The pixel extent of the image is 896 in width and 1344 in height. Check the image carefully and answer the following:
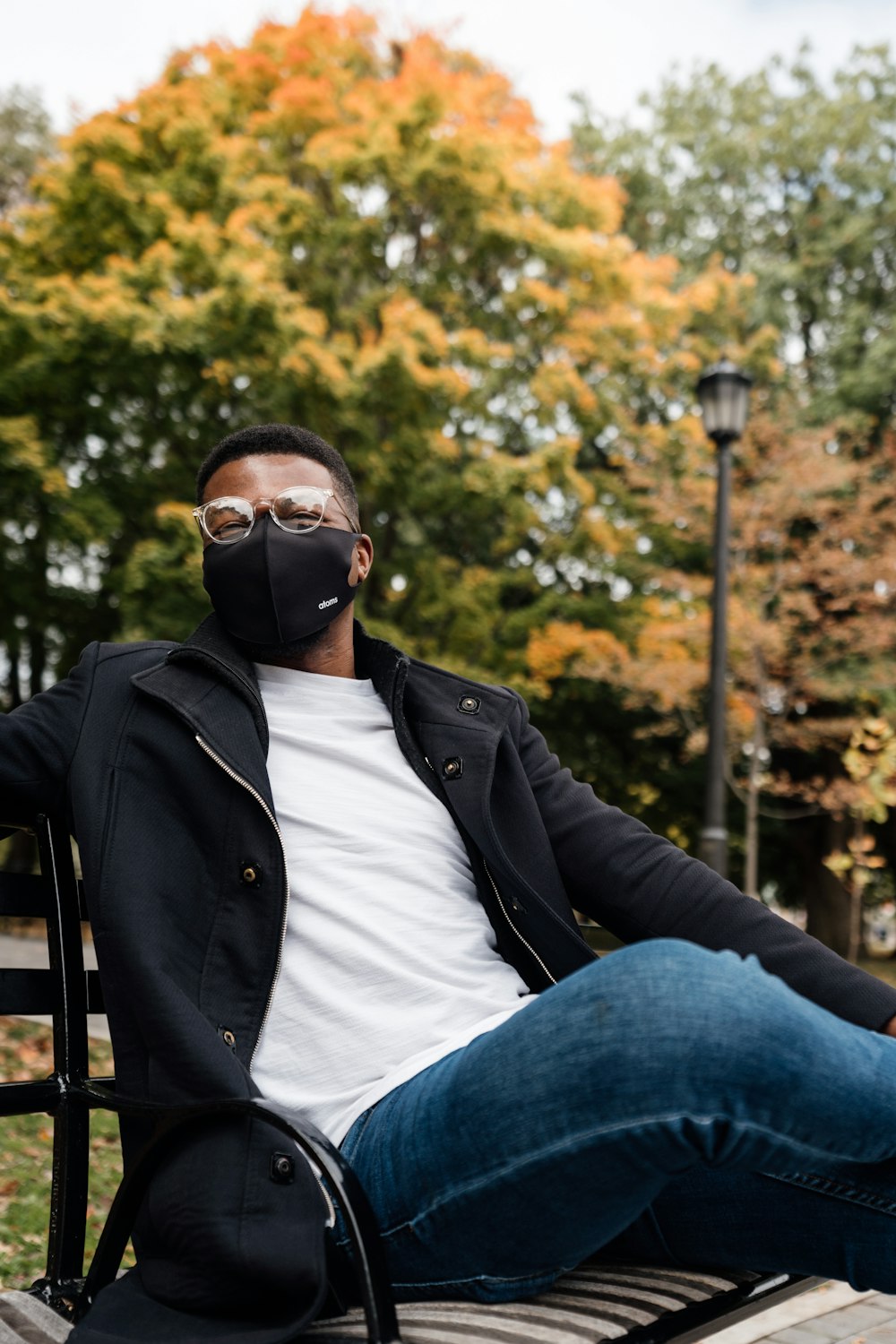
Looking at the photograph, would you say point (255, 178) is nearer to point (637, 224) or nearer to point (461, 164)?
point (461, 164)

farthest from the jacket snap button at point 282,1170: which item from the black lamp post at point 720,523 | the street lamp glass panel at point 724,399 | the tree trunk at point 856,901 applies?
the street lamp glass panel at point 724,399

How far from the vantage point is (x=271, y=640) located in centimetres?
232

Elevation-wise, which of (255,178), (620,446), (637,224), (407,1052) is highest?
(637,224)

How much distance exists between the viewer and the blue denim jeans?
1.43 metres

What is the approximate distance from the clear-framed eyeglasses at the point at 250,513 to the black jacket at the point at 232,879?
21cm

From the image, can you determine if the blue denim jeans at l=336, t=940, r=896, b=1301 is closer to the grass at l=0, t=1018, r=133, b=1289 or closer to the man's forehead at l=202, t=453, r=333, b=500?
the man's forehead at l=202, t=453, r=333, b=500

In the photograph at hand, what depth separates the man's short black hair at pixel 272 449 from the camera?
2398 mm

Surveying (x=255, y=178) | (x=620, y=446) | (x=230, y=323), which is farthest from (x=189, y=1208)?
(x=620, y=446)

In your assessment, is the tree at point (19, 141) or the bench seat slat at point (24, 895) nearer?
the bench seat slat at point (24, 895)

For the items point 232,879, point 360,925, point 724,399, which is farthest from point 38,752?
point 724,399

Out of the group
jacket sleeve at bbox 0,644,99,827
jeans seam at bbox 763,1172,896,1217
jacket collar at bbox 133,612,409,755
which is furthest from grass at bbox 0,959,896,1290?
jeans seam at bbox 763,1172,896,1217

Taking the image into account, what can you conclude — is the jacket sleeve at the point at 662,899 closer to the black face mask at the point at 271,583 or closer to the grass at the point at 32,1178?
the black face mask at the point at 271,583

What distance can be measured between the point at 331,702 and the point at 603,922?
2.25ft

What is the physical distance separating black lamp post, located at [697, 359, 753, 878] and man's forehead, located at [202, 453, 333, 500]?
6.61m
